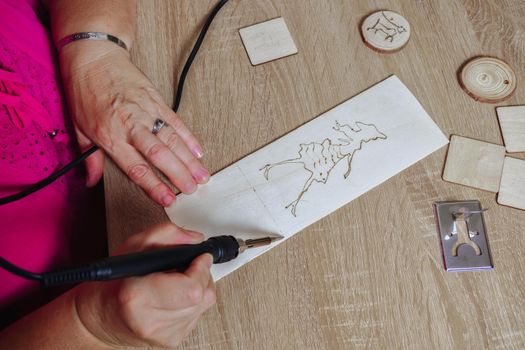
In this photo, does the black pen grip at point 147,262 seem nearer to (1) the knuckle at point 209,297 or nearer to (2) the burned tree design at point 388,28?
(1) the knuckle at point 209,297

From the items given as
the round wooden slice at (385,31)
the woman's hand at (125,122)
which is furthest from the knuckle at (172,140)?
the round wooden slice at (385,31)

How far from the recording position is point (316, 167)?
60 cm

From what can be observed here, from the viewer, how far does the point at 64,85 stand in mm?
647

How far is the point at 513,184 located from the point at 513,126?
0.30ft

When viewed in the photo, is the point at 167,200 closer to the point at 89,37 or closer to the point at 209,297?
the point at 209,297

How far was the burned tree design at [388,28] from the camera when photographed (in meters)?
0.67

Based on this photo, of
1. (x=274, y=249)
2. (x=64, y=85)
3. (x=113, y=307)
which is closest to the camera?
(x=113, y=307)

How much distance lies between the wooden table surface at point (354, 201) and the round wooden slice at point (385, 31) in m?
0.01

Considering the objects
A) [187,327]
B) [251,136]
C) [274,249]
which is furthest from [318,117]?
[187,327]

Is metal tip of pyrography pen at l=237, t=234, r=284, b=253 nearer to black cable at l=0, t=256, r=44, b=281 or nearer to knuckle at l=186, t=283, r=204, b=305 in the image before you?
knuckle at l=186, t=283, r=204, b=305

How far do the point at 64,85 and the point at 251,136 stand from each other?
0.95 feet

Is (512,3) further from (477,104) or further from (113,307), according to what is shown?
(113,307)

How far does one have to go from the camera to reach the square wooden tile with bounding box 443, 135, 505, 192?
0.58 metres

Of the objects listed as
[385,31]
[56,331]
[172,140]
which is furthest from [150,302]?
[385,31]
